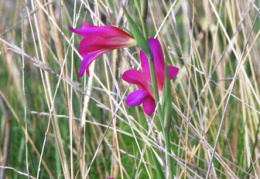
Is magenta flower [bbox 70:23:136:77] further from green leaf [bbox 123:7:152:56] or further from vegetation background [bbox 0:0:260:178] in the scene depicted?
vegetation background [bbox 0:0:260:178]

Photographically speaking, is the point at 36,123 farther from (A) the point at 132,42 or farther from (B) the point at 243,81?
(A) the point at 132,42

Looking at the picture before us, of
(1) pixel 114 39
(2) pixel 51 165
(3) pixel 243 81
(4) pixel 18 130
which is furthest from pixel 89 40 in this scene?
(4) pixel 18 130

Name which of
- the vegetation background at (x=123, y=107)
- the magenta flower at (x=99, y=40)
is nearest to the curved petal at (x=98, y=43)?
the magenta flower at (x=99, y=40)

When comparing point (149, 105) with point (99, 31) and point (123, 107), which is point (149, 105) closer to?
point (99, 31)

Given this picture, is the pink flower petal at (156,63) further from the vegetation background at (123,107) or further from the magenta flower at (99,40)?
the vegetation background at (123,107)

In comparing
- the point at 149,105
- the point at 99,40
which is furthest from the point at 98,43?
the point at 149,105

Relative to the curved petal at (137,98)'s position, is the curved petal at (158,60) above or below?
above
